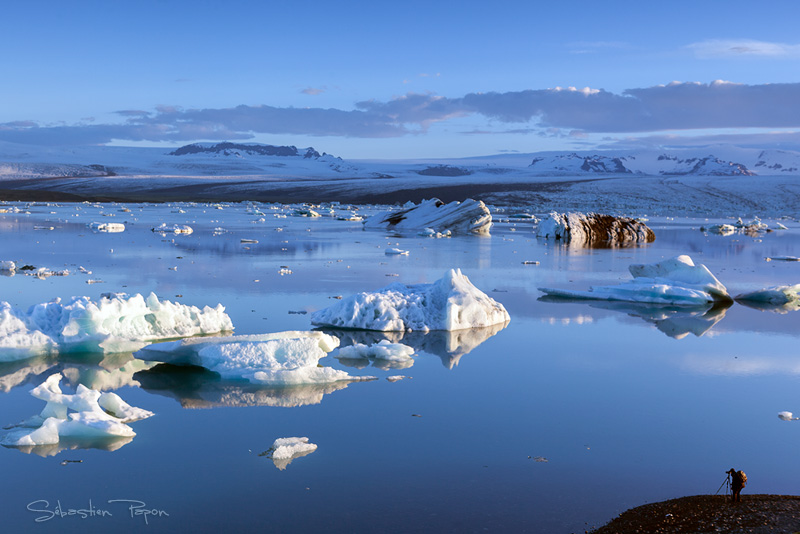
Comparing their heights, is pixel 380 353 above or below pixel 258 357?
below

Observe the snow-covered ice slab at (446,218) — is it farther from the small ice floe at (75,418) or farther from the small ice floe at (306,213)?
the small ice floe at (75,418)

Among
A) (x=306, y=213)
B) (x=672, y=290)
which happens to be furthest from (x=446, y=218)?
(x=672, y=290)

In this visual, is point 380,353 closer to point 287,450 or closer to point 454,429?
point 454,429

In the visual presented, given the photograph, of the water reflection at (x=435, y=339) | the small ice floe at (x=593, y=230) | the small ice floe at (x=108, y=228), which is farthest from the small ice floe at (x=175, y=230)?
the water reflection at (x=435, y=339)

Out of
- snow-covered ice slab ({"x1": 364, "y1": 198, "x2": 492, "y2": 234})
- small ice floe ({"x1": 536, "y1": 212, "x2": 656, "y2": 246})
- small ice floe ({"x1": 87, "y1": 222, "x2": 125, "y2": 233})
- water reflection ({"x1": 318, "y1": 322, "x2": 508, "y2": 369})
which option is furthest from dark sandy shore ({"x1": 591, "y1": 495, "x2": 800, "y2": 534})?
snow-covered ice slab ({"x1": 364, "y1": 198, "x2": 492, "y2": 234})

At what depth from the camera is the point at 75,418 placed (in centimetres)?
486

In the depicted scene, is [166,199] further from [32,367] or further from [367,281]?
[32,367]

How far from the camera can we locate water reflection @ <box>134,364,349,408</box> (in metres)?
5.63

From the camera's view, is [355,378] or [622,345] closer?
[355,378]

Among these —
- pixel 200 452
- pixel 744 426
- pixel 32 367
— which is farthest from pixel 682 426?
pixel 32 367

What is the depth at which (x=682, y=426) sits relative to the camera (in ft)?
17.3

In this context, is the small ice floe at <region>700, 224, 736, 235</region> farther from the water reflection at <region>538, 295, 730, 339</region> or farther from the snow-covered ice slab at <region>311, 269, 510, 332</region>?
the snow-covered ice slab at <region>311, 269, 510, 332</region>

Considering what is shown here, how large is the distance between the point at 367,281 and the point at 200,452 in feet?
24.7

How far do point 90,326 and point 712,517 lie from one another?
533 centimetres
